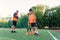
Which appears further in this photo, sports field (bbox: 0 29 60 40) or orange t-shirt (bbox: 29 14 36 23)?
orange t-shirt (bbox: 29 14 36 23)

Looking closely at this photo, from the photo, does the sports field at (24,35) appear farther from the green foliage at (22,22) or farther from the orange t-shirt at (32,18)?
the orange t-shirt at (32,18)

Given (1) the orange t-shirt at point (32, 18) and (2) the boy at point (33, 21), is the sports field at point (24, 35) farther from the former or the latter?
(1) the orange t-shirt at point (32, 18)

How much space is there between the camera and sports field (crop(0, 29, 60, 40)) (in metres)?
3.25

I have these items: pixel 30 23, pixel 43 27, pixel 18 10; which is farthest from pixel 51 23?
pixel 18 10

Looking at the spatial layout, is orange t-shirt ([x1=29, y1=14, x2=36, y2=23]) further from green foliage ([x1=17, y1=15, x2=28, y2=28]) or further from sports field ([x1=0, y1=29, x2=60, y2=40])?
sports field ([x1=0, y1=29, x2=60, y2=40])

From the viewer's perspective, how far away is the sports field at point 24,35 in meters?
3.25

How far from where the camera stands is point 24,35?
3352 millimetres

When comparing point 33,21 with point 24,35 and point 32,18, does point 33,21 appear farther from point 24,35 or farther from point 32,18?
point 24,35

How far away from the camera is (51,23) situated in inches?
134

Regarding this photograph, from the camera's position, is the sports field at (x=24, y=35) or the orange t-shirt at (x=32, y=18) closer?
the sports field at (x=24, y=35)

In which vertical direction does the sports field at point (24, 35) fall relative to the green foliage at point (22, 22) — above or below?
below

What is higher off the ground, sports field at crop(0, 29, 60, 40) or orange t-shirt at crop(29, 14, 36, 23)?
orange t-shirt at crop(29, 14, 36, 23)

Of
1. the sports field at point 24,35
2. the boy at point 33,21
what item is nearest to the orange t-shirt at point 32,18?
the boy at point 33,21

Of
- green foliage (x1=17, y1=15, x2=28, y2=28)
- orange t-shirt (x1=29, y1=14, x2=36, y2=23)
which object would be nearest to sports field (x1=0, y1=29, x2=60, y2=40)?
green foliage (x1=17, y1=15, x2=28, y2=28)
